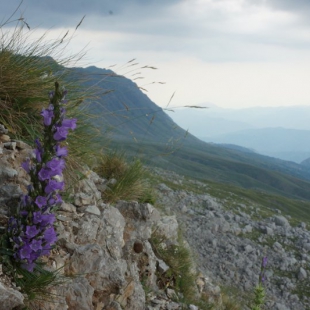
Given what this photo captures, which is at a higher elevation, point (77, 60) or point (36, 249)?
point (77, 60)

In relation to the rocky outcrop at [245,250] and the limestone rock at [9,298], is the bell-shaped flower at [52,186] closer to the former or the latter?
the limestone rock at [9,298]

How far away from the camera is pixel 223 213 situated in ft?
91.6

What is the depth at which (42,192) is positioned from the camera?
3785 mm

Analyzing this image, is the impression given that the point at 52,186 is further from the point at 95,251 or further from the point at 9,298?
the point at 95,251

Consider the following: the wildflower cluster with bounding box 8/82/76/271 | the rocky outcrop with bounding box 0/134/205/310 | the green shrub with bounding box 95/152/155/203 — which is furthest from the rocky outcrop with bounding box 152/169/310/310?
the wildflower cluster with bounding box 8/82/76/271

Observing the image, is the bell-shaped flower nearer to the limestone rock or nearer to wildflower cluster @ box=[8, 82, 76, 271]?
wildflower cluster @ box=[8, 82, 76, 271]

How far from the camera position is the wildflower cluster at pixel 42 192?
3.65m

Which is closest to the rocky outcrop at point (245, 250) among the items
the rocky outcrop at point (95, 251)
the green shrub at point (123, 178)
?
the green shrub at point (123, 178)

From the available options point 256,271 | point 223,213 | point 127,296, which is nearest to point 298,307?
point 256,271

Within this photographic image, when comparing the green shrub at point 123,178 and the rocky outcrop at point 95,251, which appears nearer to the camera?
the rocky outcrop at point 95,251

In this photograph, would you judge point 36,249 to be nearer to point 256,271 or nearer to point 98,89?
point 98,89

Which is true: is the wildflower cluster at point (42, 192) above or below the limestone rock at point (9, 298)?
above

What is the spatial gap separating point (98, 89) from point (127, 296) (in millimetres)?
3663

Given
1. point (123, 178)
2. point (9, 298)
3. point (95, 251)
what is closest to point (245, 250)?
point (123, 178)
